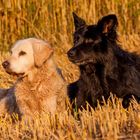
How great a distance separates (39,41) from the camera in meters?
10.3

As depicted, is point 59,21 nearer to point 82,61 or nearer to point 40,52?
point 40,52

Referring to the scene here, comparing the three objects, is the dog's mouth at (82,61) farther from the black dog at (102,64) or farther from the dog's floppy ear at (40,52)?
the dog's floppy ear at (40,52)

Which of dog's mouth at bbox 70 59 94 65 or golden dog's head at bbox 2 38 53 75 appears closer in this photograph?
dog's mouth at bbox 70 59 94 65

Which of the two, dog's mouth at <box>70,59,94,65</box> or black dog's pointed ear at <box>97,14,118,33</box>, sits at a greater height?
black dog's pointed ear at <box>97,14,118,33</box>

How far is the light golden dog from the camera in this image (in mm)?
10055

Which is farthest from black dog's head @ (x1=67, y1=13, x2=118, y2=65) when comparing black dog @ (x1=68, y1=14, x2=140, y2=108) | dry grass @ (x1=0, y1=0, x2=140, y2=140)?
dry grass @ (x1=0, y1=0, x2=140, y2=140)

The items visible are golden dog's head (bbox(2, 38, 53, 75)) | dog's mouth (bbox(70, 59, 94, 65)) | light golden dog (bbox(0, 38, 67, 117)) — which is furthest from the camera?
light golden dog (bbox(0, 38, 67, 117))

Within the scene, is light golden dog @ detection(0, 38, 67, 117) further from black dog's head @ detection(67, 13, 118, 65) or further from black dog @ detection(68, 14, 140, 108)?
black dog's head @ detection(67, 13, 118, 65)

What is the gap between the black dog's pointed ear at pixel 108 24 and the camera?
959 centimetres

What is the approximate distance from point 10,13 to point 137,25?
10.5ft

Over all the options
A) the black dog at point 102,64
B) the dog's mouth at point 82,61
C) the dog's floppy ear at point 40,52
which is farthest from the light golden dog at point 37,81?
the dog's mouth at point 82,61

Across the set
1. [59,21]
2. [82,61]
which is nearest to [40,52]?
[82,61]

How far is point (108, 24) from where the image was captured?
31.7 feet

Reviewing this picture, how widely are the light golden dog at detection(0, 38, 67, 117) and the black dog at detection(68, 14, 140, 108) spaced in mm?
371
